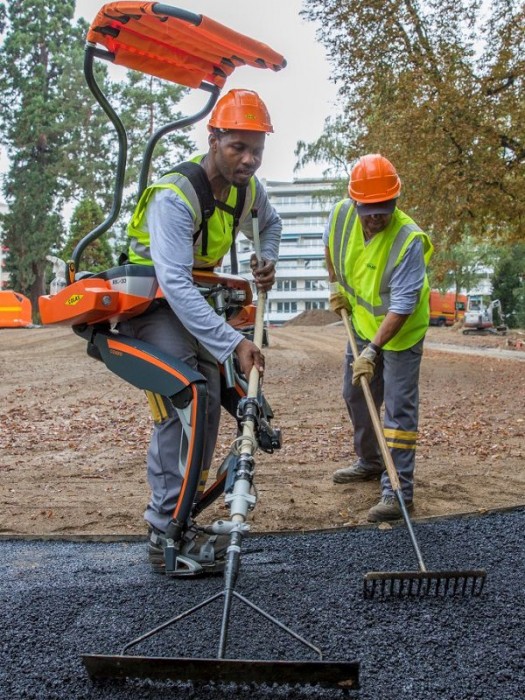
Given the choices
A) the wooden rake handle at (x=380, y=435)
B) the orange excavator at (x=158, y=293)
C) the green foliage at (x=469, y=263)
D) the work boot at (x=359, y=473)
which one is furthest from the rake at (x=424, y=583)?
the green foliage at (x=469, y=263)

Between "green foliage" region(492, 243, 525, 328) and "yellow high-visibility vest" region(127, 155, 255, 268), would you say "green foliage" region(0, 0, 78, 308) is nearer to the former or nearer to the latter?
"green foliage" region(492, 243, 525, 328)

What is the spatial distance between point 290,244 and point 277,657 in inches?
3367

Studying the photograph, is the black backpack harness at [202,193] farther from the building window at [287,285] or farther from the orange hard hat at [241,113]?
the building window at [287,285]

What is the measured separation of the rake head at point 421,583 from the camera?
3.28 meters

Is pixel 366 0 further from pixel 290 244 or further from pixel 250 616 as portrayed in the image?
pixel 290 244

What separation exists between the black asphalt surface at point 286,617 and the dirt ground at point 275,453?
56 cm

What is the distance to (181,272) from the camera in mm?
3410

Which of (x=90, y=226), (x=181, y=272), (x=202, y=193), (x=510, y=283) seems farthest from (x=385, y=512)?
(x=510, y=283)

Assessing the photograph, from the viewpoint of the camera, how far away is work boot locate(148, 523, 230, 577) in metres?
3.58

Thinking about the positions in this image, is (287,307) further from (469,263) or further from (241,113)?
(241,113)

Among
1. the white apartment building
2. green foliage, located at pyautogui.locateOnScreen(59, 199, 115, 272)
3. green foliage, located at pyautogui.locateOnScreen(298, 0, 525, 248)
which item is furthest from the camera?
the white apartment building

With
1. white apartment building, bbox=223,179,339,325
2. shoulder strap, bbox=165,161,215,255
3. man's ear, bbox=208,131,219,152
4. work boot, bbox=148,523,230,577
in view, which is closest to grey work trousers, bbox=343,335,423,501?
work boot, bbox=148,523,230,577

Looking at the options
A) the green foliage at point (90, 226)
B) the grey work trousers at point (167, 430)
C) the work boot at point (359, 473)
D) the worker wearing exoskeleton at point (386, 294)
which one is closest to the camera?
the grey work trousers at point (167, 430)

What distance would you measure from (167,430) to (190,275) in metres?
0.71
